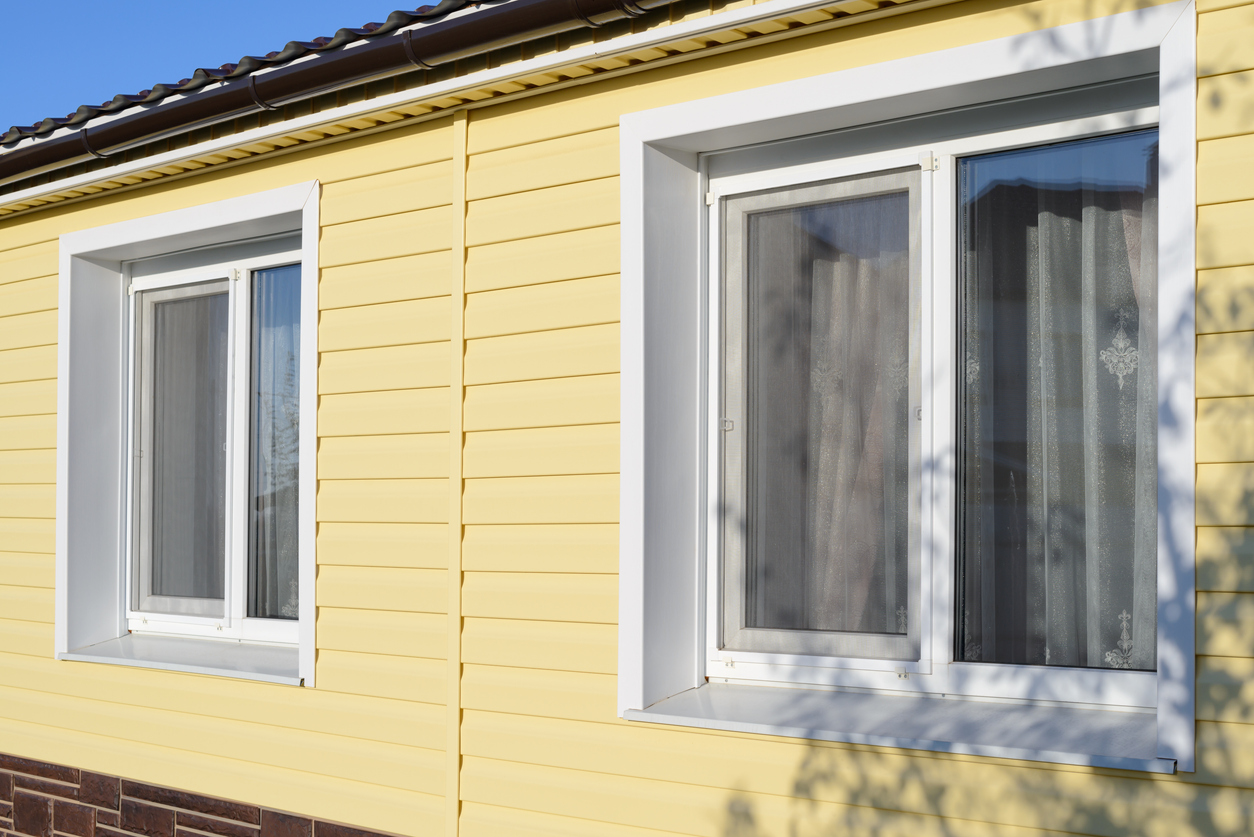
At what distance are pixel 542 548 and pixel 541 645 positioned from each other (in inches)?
12.8

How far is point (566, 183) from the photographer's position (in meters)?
3.76

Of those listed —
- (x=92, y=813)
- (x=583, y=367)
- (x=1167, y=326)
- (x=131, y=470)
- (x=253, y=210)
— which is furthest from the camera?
(x=131, y=470)

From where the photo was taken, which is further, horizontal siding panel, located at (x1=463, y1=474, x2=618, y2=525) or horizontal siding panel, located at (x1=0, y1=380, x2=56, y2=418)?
horizontal siding panel, located at (x1=0, y1=380, x2=56, y2=418)

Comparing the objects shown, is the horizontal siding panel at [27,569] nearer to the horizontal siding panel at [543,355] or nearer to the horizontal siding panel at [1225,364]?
the horizontal siding panel at [543,355]

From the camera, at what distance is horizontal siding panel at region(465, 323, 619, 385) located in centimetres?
364

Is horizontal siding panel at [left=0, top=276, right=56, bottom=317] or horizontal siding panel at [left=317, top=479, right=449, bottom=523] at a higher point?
horizontal siding panel at [left=0, top=276, right=56, bottom=317]

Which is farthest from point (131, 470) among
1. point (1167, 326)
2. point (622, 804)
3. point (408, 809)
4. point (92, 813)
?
point (1167, 326)

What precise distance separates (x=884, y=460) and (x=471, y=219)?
1.71 meters

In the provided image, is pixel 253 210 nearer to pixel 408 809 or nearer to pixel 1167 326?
pixel 408 809

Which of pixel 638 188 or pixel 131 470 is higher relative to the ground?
pixel 638 188

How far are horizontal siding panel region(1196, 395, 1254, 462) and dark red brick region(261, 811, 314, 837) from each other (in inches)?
133

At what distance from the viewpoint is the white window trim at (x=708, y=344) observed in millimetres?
2643

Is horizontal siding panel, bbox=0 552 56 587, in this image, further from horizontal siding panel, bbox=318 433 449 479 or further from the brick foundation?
horizontal siding panel, bbox=318 433 449 479

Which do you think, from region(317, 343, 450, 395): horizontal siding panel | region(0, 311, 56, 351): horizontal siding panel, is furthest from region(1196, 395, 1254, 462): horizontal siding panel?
region(0, 311, 56, 351): horizontal siding panel
